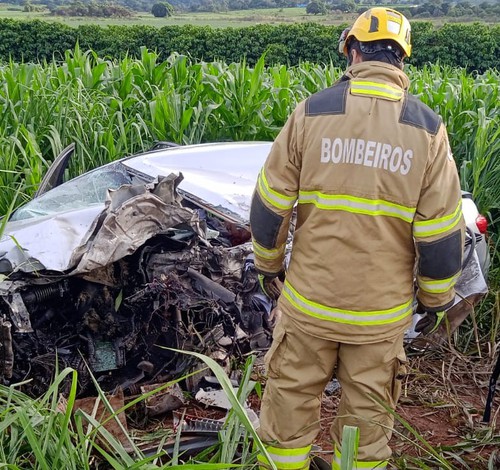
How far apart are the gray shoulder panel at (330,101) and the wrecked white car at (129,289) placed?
115cm

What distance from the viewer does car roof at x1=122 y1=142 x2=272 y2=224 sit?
3.63 metres

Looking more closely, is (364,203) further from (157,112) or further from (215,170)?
(157,112)

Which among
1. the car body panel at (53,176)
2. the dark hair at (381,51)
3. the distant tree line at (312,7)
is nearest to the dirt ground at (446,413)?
the dark hair at (381,51)

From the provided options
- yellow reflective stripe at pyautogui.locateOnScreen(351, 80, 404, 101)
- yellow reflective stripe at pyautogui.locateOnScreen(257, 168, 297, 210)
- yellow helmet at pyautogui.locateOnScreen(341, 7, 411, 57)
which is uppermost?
yellow helmet at pyautogui.locateOnScreen(341, 7, 411, 57)

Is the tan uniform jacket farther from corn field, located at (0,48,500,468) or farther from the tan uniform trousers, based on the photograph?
corn field, located at (0,48,500,468)

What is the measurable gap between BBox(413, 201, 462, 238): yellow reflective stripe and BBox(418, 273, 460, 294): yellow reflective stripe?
0.21 meters

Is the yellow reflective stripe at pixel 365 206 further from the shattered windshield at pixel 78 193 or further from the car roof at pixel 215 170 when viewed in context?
the shattered windshield at pixel 78 193

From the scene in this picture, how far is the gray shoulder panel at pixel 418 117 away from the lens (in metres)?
2.23

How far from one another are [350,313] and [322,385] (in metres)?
0.35

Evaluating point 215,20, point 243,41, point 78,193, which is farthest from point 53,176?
point 215,20

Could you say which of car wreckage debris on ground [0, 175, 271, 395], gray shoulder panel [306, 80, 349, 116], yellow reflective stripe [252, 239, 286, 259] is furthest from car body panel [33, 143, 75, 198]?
gray shoulder panel [306, 80, 349, 116]

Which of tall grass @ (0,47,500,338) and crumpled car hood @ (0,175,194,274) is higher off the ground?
crumpled car hood @ (0,175,194,274)

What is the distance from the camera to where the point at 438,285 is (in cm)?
238

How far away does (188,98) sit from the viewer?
575 cm
